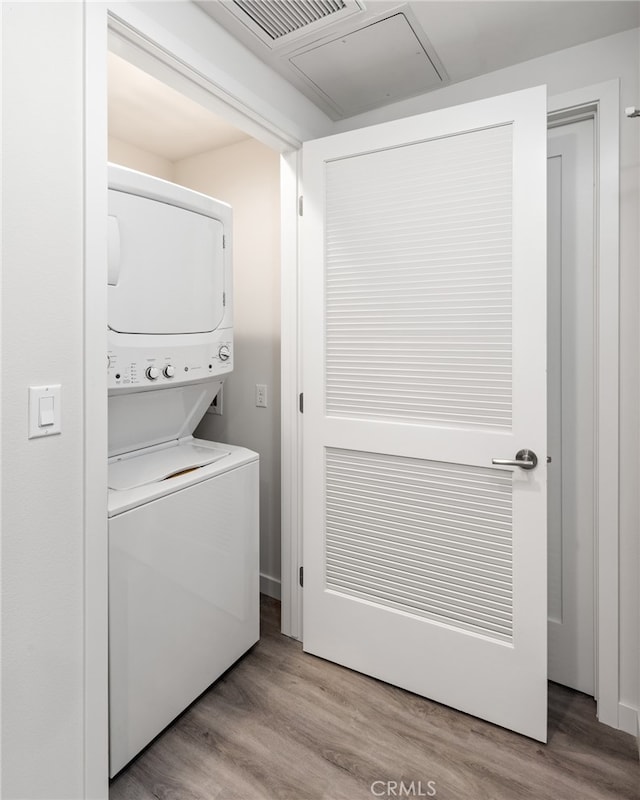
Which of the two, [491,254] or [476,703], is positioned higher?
[491,254]

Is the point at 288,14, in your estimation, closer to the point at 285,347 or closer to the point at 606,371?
the point at 285,347

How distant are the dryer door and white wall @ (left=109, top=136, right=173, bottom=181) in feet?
3.80

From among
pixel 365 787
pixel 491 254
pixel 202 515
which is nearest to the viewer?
pixel 365 787

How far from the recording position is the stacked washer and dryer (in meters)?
1.46

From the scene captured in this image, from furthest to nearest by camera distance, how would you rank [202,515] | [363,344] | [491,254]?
1. [363,344]
2. [202,515]
3. [491,254]

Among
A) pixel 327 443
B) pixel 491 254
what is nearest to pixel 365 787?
pixel 327 443

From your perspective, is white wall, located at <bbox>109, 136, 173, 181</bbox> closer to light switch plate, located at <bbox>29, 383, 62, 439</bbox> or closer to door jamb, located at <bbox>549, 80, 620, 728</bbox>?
light switch plate, located at <bbox>29, 383, 62, 439</bbox>

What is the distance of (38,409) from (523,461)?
140 centimetres

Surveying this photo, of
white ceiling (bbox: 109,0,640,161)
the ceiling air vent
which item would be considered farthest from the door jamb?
the ceiling air vent

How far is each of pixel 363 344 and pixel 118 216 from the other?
0.93 m

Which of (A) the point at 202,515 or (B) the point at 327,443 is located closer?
(A) the point at 202,515

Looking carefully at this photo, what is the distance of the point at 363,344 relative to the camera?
1858 mm

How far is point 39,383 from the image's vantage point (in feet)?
3.75

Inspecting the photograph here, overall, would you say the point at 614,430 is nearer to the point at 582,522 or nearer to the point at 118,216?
the point at 582,522
